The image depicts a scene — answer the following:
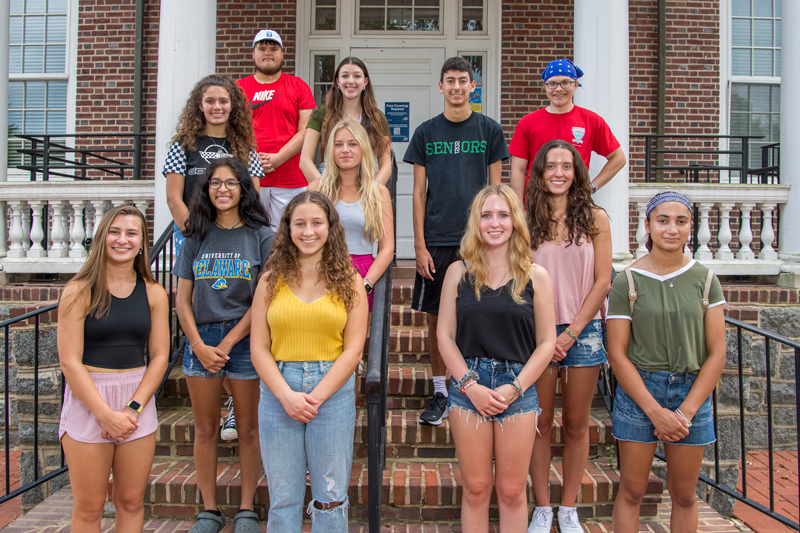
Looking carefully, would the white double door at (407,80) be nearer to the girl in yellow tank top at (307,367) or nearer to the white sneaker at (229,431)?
the white sneaker at (229,431)

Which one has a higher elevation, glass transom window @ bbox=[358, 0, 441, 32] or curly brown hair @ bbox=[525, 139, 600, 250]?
glass transom window @ bbox=[358, 0, 441, 32]

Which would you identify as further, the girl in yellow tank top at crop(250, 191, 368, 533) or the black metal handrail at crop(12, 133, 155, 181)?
the black metal handrail at crop(12, 133, 155, 181)

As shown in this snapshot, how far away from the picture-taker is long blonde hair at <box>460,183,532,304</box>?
2256 millimetres

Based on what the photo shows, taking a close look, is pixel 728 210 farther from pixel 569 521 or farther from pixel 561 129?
pixel 569 521

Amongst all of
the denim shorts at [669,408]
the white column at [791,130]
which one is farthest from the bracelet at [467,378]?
the white column at [791,130]

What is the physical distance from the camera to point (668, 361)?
2.23m

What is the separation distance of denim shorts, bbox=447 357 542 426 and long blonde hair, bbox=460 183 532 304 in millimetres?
275

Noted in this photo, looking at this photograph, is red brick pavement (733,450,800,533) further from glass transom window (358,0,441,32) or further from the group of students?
glass transom window (358,0,441,32)

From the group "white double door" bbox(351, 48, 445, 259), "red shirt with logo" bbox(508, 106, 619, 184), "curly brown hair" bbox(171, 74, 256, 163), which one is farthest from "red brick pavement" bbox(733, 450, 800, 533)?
"white double door" bbox(351, 48, 445, 259)

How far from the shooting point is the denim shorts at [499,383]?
218cm

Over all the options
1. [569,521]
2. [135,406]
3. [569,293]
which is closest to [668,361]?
[569,293]

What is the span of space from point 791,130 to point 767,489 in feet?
9.46

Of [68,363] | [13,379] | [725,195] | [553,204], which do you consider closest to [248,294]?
[68,363]

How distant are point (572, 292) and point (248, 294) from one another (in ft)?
4.86
